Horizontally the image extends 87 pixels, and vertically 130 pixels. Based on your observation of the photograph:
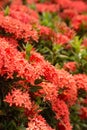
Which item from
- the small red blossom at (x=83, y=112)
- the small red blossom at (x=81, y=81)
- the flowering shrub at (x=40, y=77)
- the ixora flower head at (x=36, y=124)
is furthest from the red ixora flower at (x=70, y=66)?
the ixora flower head at (x=36, y=124)

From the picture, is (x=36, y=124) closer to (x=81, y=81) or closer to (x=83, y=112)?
(x=81, y=81)

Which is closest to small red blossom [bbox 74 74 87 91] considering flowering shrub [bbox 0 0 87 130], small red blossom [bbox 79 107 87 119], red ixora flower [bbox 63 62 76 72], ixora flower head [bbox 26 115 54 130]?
flowering shrub [bbox 0 0 87 130]

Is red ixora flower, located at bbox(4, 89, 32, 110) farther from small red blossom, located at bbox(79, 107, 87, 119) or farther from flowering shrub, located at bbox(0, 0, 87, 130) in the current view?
small red blossom, located at bbox(79, 107, 87, 119)

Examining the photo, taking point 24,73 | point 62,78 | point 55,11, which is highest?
point 24,73

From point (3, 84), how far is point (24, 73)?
245 millimetres

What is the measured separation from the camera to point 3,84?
4.20 meters

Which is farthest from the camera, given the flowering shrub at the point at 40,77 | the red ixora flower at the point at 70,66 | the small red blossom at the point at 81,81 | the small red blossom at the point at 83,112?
the small red blossom at the point at 83,112

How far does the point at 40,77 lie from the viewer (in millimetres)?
4297

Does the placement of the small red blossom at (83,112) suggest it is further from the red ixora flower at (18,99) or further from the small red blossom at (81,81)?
the red ixora flower at (18,99)

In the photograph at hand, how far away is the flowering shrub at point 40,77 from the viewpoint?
162 inches

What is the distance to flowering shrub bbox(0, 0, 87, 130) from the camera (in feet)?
13.5

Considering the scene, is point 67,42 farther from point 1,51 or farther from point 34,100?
point 1,51

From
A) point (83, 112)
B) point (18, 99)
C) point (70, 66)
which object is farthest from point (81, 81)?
point (18, 99)

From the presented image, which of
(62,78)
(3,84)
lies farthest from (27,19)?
(3,84)
